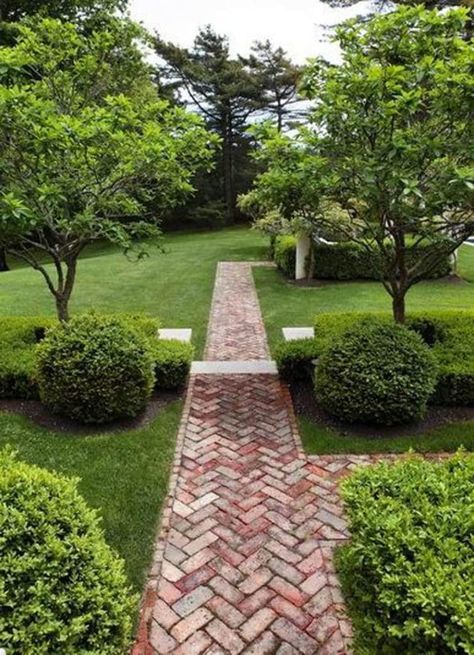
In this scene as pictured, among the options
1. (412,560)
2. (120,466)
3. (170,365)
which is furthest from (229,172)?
(412,560)

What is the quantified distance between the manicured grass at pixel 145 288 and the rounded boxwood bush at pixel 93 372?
1.89m

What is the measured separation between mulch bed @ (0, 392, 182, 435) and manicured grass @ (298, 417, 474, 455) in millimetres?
1698

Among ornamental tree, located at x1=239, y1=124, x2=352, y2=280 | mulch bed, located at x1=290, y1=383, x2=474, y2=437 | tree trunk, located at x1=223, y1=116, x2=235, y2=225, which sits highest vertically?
tree trunk, located at x1=223, y1=116, x2=235, y2=225

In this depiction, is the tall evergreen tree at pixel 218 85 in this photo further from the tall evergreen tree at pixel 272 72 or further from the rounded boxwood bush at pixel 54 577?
the rounded boxwood bush at pixel 54 577

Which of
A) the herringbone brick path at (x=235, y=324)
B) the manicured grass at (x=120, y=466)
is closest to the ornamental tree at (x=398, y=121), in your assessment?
the manicured grass at (x=120, y=466)

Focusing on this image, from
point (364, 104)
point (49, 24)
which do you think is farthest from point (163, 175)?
point (364, 104)

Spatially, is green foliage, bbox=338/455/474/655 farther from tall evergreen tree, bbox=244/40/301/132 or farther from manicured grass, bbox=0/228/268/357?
tall evergreen tree, bbox=244/40/301/132

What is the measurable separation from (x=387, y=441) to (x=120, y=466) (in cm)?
252

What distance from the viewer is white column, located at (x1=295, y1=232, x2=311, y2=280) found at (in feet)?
41.4

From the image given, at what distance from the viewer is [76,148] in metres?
4.64

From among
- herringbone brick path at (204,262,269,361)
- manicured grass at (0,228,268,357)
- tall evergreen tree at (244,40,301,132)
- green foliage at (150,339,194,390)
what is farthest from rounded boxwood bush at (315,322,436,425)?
tall evergreen tree at (244,40,301,132)

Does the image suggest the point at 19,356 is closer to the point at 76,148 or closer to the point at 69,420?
the point at 69,420

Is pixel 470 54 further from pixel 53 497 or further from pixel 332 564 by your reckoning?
pixel 53 497

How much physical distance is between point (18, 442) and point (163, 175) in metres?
3.28
